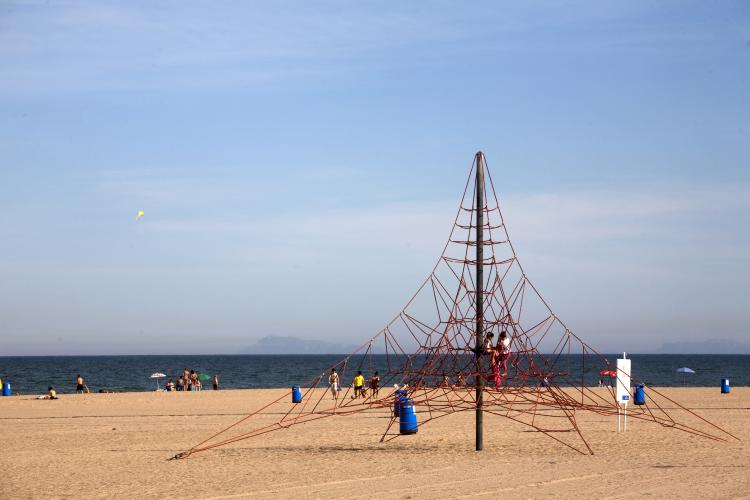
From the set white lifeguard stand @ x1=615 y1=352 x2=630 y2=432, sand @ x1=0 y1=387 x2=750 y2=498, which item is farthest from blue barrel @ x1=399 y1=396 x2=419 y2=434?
white lifeguard stand @ x1=615 y1=352 x2=630 y2=432

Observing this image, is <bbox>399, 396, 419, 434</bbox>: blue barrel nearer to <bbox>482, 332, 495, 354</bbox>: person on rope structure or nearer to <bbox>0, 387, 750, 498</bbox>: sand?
<bbox>0, 387, 750, 498</bbox>: sand

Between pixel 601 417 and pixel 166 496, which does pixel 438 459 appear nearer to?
pixel 166 496

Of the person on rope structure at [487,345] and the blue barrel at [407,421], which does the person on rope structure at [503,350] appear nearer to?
the person on rope structure at [487,345]

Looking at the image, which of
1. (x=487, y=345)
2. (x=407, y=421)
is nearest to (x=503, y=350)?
(x=487, y=345)

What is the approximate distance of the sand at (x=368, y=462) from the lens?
13.0 meters

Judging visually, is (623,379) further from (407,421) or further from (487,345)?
(407,421)

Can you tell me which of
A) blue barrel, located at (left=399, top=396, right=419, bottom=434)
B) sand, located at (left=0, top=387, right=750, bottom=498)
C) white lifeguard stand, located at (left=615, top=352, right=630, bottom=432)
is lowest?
sand, located at (left=0, top=387, right=750, bottom=498)

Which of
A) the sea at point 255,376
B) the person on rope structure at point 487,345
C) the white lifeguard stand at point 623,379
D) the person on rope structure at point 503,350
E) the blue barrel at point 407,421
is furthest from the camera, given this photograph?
the sea at point 255,376

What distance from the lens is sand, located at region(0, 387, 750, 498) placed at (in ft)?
42.5

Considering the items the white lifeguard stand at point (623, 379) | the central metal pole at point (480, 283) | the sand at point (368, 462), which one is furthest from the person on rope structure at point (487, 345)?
the white lifeguard stand at point (623, 379)

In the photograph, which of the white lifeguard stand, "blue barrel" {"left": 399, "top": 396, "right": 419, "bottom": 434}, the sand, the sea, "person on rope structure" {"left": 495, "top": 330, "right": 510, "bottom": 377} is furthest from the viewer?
the sea

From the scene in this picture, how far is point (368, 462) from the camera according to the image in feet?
52.4

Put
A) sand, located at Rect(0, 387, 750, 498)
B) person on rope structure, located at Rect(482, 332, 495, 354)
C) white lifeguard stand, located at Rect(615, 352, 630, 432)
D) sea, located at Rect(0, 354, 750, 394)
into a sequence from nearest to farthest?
sand, located at Rect(0, 387, 750, 498) < person on rope structure, located at Rect(482, 332, 495, 354) < white lifeguard stand, located at Rect(615, 352, 630, 432) < sea, located at Rect(0, 354, 750, 394)

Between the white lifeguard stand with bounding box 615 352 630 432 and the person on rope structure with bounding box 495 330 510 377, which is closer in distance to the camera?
the person on rope structure with bounding box 495 330 510 377
